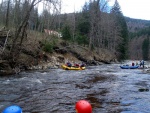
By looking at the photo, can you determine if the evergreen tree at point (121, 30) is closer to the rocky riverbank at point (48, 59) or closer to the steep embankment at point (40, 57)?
the rocky riverbank at point (48, 59)

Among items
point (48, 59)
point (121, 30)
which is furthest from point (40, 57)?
point (121, 30)

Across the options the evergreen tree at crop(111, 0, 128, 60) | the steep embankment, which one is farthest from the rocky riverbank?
the evergreen tree at crop(111, 0, 128, 60)

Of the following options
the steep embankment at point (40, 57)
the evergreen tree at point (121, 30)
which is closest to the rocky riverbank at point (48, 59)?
the steep embankment at point (40, 57)

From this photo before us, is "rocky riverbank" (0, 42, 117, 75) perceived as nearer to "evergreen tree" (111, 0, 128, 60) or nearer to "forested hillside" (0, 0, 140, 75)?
"forested hillside" (0, 0, 140, 75)

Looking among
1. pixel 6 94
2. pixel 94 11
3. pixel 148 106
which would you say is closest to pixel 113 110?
pixel 148 106

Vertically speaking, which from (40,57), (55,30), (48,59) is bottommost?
(48,59)

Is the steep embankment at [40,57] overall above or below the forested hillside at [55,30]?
below

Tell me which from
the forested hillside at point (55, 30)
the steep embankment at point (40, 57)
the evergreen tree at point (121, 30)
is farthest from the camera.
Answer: the evergreen tree at point (121, 30)

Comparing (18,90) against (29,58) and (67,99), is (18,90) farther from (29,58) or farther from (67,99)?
(29,58)

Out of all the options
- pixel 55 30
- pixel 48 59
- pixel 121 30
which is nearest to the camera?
pixel 48 59

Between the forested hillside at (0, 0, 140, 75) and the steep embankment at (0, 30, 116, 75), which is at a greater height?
the forested hillside at (0, 0, 140, 75)

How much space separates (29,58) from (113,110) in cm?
1771

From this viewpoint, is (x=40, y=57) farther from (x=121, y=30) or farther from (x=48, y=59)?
(x=121, y=30)

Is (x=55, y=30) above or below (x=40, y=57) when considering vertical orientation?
above
